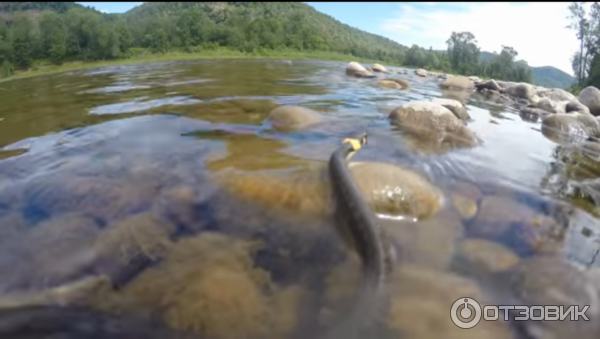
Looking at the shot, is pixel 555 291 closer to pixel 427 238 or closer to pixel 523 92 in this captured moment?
pixel 427 238

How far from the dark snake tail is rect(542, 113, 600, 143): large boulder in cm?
667

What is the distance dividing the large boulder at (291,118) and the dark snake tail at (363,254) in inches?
96.0

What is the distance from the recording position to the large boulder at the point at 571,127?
7676mm

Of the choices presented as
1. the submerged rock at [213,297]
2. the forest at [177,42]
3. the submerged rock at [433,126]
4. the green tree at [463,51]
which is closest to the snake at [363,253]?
the submerged rock at [213,297]

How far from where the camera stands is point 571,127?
795 centimetres

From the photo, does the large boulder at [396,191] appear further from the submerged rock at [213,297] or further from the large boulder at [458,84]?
the large boulder at [458,84]

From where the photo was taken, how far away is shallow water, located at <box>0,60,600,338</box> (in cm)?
240

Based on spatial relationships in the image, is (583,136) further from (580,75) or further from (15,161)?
(580,75)

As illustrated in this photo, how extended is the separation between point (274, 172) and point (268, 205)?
0.65 m

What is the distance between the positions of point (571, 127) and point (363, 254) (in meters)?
8.14

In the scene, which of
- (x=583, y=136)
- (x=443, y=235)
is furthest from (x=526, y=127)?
(x=443, y=235)

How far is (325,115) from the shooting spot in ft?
24.1

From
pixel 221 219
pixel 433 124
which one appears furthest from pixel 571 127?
pixel 221 219

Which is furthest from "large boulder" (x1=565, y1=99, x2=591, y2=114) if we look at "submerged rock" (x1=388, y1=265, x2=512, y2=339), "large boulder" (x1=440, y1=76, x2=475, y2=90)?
"submerged rock" (x1=388, y1=265, x2=512, y2=339)
